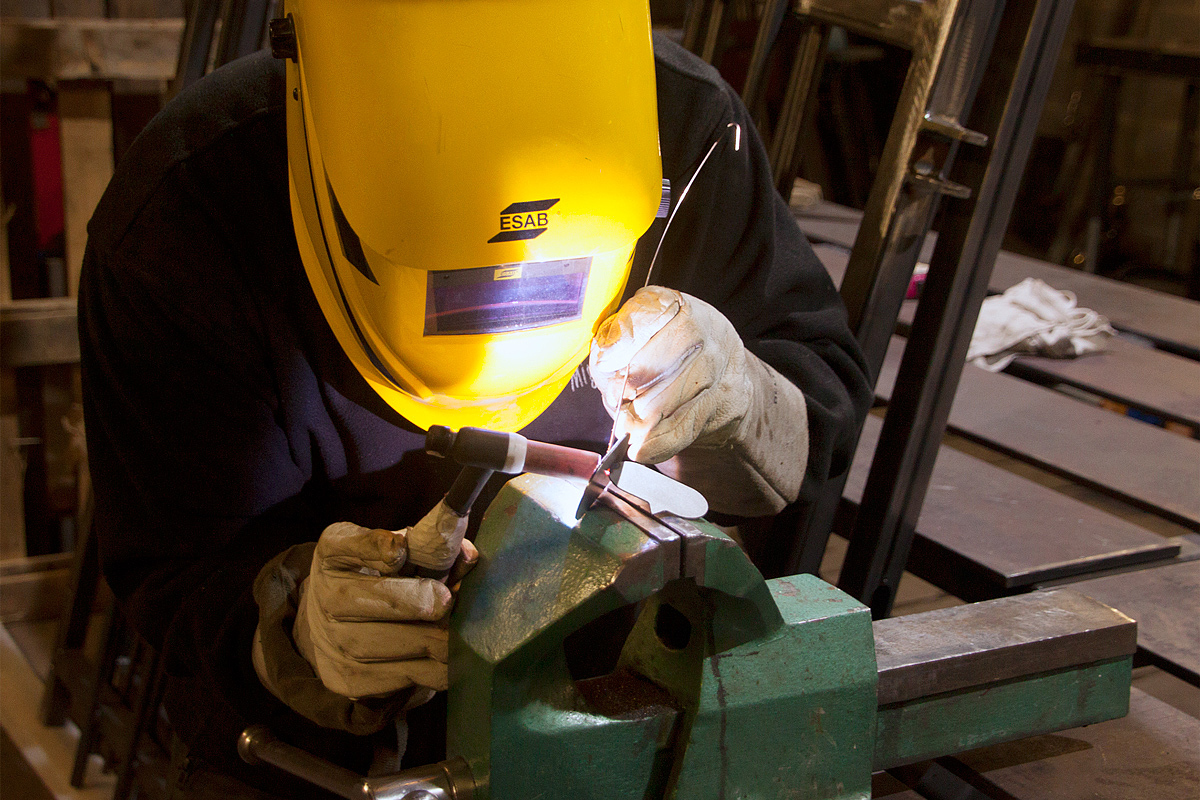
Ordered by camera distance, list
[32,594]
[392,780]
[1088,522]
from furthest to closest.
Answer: [32,594]
[1088,522]
[392,780]

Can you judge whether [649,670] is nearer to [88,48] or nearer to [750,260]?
[750,260]

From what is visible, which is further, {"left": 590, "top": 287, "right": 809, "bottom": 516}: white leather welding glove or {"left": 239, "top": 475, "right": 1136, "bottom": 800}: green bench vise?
{"left": 590, "top": 287, "right": 809, "bottom": 516}: white leather welding glove

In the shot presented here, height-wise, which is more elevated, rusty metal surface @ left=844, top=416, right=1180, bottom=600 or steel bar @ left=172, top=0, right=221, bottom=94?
steel bar @ left=172, top=0, right=221, bottom=94

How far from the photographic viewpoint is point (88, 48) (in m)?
2.31

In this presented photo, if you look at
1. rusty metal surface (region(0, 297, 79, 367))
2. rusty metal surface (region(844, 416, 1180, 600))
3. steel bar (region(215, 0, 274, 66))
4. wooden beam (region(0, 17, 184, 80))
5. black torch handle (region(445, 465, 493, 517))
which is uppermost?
steel bar (region(215, 0, 274, 66))

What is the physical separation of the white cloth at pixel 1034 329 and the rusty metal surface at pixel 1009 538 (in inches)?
23.7

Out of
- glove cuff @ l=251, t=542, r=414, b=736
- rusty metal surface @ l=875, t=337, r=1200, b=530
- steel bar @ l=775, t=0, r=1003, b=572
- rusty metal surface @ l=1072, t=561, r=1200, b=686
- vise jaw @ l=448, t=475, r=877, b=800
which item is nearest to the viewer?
vise jaw @ l=448, t=475, r=877, b=800

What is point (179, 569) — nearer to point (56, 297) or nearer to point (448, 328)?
point (448, 328)

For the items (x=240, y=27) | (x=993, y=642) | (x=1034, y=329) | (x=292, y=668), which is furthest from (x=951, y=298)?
(x=240, y=27)

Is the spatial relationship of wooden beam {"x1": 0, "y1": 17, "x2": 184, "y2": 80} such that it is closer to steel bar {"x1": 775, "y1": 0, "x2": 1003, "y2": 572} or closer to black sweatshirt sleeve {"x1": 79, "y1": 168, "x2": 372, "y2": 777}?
black sweatshirt sleeve {"x1": 79, "y1": 168, "x2": 372, "y2": 777}

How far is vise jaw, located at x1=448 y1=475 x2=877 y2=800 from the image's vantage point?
0.77 metres

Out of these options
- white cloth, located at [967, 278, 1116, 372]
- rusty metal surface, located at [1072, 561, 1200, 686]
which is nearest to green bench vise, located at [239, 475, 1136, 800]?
rusty metal surface, located at [1072, 561, 1200, 686]

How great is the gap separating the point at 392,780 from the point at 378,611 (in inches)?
6.4

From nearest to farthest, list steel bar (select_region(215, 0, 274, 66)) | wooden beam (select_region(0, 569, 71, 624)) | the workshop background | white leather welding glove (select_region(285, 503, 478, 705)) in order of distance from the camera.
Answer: white leather welding glove (select_region(285, 503, 478, 705)) → steel bar (select_region(215, 0, 274, 66)) → the workshop background → wooden beam (select_region(0, 569, 71, 624))
